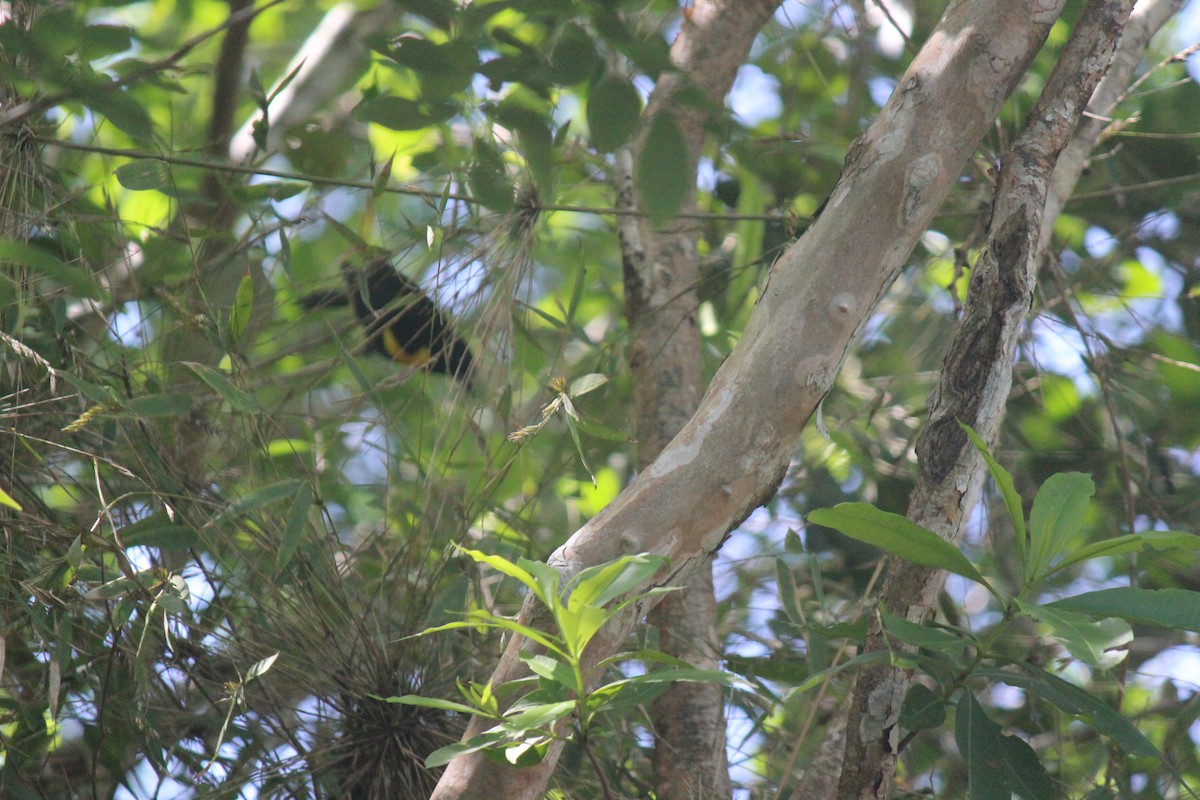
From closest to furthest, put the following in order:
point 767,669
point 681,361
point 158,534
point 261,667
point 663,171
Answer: point 663,171 < point 261,667 < point 158,534 < point 767,669 < point 681,361

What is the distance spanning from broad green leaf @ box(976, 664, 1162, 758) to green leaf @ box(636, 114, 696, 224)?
492 millimetres

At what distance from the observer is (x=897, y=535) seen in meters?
0.83

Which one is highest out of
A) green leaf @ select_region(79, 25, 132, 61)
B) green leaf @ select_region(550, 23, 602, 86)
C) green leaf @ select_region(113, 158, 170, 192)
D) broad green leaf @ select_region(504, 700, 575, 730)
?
green leaf @ select_region(113, 158, 170, 192)

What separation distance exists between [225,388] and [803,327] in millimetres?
645

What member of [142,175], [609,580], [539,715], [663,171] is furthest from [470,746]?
[142,175]

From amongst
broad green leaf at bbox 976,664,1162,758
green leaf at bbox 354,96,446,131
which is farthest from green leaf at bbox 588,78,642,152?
broad green leaf at bbox 976,664,1162,758

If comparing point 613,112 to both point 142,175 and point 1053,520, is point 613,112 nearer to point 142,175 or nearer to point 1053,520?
point 1053,520

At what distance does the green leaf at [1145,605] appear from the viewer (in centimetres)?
77

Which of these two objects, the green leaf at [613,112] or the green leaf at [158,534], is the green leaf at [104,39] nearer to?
the green leaf at [613,112]

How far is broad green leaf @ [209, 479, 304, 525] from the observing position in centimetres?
111

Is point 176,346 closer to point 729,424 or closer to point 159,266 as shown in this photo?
point 159,266

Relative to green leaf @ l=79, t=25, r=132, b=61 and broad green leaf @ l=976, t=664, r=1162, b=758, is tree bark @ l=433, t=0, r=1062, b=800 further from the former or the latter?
green leaf @ l=79, t=25, r=132, b=61

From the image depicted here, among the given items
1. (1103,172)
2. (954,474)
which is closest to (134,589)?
(954,474)

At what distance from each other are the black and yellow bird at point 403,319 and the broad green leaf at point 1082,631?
0.76 m
